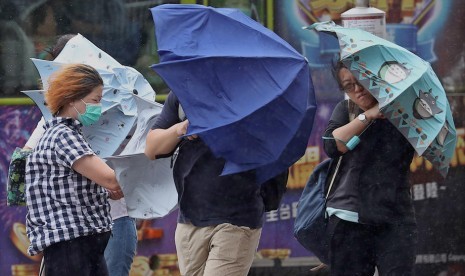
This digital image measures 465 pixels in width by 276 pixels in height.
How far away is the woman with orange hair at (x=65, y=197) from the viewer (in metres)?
6.00

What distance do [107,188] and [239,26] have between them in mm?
1093

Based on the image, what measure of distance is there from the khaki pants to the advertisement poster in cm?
266

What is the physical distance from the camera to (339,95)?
28.9ft

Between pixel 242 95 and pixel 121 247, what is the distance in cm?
194

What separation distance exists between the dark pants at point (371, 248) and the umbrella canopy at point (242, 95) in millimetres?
714

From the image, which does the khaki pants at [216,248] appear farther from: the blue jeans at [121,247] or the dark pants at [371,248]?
the blue jeans at [121,247]

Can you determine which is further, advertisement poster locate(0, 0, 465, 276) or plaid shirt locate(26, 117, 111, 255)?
advertisement poster locate(0, 0, 465, 276)

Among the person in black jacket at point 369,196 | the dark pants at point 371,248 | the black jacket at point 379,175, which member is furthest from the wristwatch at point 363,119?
the dark pants at point 371,248

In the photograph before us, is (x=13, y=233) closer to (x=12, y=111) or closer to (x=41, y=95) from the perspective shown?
(x=12, y=111)

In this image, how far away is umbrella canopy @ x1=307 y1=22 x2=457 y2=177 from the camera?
593 cm

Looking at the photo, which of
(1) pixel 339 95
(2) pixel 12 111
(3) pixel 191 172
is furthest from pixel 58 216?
(1) pixel 339 95

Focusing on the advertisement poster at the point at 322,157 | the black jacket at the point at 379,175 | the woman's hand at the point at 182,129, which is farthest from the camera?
the advertisement poster at the point at 322,157

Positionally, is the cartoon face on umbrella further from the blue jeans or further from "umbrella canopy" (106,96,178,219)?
the blue jeans

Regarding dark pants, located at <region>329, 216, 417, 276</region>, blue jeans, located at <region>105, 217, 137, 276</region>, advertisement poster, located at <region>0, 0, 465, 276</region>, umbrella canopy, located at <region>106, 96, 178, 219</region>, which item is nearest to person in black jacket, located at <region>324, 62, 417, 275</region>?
dark pants, located at <region>329, 216, 417, 276</region>
